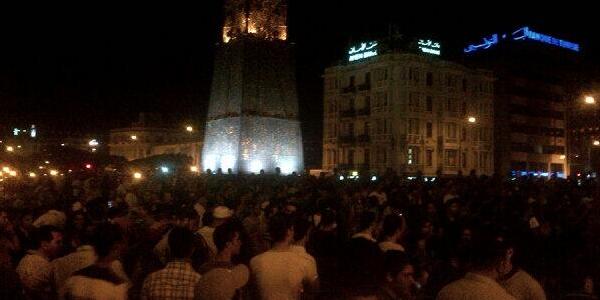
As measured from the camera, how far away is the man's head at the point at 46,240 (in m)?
6.36

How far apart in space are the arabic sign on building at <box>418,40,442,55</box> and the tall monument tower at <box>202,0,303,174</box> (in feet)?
76.0

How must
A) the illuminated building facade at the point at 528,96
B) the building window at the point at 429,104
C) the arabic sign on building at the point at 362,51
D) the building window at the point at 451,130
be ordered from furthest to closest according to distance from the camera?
the illuminated building facade at the point at 528,96 < the building window at the point at 451,130 < the arabic sign on building at the point at 362,51 < the building window at the point at 429,104

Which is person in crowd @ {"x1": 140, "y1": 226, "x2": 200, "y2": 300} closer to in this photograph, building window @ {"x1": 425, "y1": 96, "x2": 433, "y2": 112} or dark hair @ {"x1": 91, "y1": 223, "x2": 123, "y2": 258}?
dark hair @ {"x1": 91, "y1": 223, "x2": 123, "y2": 258}

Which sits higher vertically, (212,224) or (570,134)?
(570,134)

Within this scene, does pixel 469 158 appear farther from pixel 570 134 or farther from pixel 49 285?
pixel 49 285

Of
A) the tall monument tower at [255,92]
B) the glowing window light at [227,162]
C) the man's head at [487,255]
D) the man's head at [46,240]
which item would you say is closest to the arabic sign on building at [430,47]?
the tall monument tower at [255,92]

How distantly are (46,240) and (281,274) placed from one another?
2694mm

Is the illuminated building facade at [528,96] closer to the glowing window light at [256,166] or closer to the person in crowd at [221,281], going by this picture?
the glowing window light at [256,166]

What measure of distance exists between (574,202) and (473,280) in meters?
11.4

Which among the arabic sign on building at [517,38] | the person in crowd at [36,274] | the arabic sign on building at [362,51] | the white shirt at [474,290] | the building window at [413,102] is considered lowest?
the person in crowd at [36,274]

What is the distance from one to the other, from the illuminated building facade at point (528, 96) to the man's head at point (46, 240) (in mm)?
Result: 59240

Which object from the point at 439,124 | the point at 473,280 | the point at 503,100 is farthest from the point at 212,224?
the point at 503,100

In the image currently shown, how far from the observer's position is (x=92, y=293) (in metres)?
4.33

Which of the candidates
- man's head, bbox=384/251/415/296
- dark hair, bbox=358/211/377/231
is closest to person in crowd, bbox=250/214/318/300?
man's head, bbox=384/251/415/296
